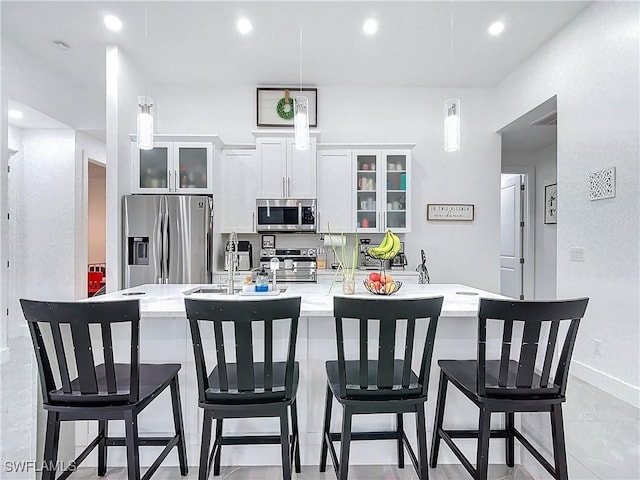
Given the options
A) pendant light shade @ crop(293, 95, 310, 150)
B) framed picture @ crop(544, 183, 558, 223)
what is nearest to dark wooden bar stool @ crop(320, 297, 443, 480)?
pendant light shade @ crop(293, 95, 310, 150)

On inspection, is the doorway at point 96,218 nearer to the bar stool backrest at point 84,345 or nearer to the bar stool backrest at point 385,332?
the bar stool backrest at point 84,345

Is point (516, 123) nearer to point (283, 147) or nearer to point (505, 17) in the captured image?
point (505, 17)

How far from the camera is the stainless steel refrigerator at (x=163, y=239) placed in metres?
3.82

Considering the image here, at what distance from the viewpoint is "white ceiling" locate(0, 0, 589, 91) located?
3.16m

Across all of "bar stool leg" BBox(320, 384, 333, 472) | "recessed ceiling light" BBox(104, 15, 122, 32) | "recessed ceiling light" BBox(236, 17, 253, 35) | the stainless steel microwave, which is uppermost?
"recessed ceiling light" BBox(104, 15, 122, 32)

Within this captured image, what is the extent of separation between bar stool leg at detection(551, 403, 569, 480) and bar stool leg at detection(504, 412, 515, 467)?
39cm

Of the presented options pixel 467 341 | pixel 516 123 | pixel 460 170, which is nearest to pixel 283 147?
pixel 460 170

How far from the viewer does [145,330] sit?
1970mm

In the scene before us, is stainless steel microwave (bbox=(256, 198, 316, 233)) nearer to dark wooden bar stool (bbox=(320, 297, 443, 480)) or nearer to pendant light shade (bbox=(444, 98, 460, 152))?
pendant light shade (bbox=(444, 98, 460, 152))

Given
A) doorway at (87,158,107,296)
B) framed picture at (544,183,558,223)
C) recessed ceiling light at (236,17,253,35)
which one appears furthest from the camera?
doorway at (87,158,107,296)

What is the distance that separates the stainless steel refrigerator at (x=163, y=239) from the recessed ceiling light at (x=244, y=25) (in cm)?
164

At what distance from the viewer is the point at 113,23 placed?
134 inches

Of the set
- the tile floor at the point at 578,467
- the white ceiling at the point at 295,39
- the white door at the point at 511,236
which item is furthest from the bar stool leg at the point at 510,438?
the white door at the point at 511,236

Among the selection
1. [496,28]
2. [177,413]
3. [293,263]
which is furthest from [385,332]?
[496,28]
